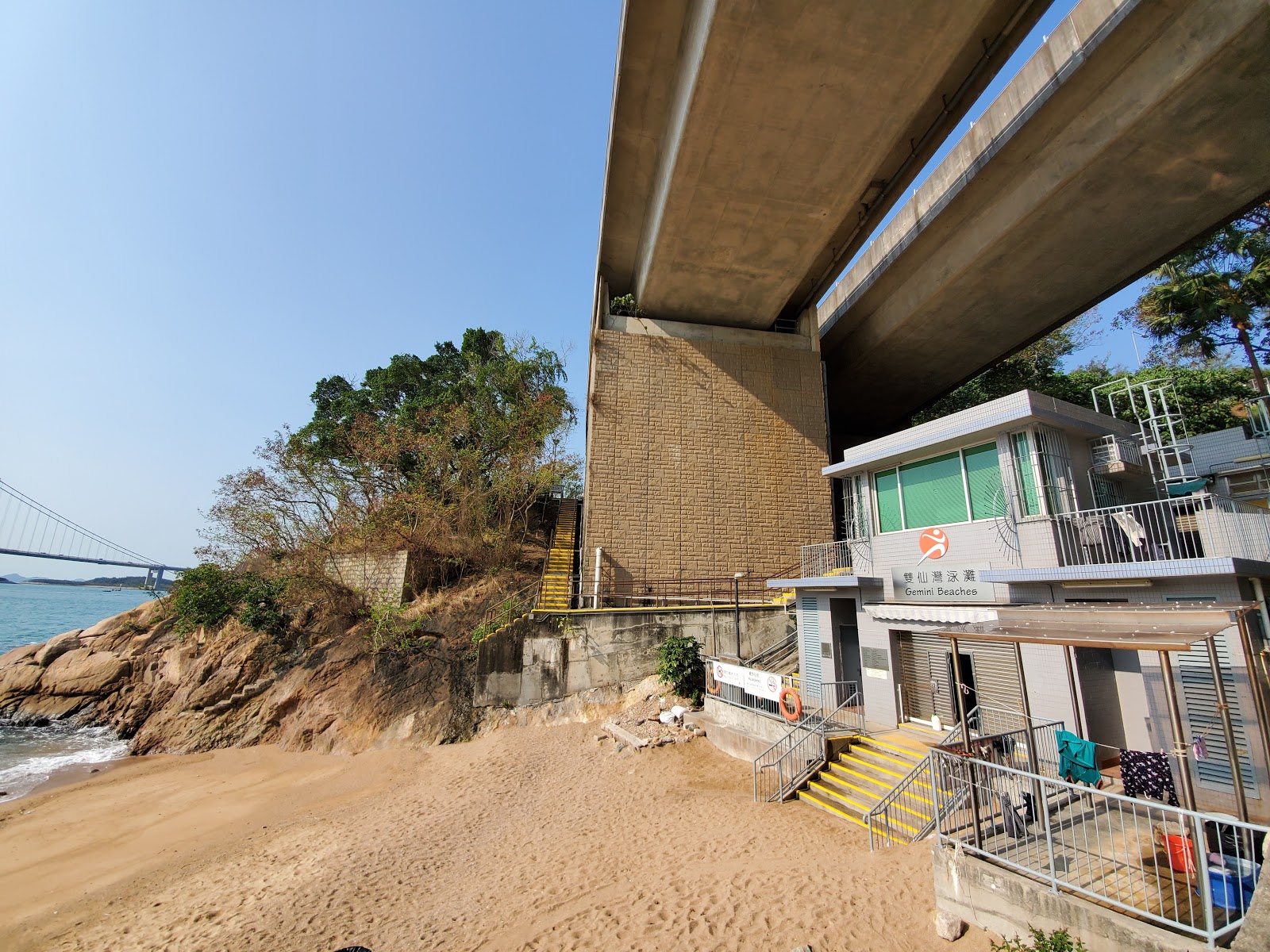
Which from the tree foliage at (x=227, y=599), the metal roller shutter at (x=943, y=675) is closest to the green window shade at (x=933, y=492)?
the metal roller shutter at (x=943, y=675)

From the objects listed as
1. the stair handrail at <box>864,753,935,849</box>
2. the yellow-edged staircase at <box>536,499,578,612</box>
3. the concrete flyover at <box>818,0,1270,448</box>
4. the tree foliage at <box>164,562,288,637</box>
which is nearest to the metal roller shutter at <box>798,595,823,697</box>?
the stair handrail at <box>864,753,935,849</box>

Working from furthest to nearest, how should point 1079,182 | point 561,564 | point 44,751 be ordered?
point 561,564
point 44,751
point 1079,182

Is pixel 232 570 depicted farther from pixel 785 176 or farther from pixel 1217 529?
pixel 1217 529

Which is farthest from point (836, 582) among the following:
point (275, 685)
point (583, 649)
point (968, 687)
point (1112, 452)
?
point (275, 685)

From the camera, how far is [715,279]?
59.3 feet

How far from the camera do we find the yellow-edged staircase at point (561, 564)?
16.6 m

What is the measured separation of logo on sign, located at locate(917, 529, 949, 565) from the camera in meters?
10.9

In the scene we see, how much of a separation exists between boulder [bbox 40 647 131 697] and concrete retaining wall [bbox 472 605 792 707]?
16.7m

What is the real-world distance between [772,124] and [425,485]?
1576cm

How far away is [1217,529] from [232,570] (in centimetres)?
2596

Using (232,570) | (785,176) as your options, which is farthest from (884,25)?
(232,570)

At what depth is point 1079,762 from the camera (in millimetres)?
7453

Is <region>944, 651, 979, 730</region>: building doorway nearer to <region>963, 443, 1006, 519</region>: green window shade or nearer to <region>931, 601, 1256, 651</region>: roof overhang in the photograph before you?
<region>963, 443, 1006, 519</region>: green window shade

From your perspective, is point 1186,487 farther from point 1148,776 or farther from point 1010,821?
point 1010,821
